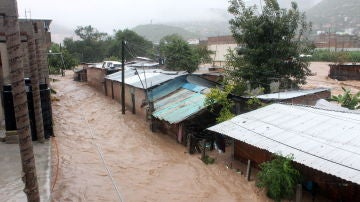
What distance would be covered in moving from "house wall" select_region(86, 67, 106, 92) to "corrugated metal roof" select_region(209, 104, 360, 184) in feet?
71.7

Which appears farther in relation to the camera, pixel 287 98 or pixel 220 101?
pixel 220 101

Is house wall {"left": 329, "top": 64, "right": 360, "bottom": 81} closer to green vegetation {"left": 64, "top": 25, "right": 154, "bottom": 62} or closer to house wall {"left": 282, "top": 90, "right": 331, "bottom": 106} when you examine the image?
house wall {"left": 282, "top": 90, "right": 331, "bottom": 106}

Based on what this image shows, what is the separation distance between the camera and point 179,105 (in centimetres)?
1630

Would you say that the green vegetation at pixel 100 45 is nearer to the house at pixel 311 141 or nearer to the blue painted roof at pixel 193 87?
the blue painted roof at pixel 193 87

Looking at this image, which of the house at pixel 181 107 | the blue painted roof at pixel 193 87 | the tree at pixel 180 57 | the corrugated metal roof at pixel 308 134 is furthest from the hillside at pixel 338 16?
the corrugated metal roof at pixel 308 134

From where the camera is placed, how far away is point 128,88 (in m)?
23.1

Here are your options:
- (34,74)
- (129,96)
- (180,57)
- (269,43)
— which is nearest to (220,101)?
(269,43)

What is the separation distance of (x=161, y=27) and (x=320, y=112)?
177621 mm

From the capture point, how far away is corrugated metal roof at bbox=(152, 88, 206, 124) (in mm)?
14628

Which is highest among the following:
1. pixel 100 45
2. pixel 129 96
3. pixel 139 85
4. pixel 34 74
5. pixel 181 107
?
pixel 100 45

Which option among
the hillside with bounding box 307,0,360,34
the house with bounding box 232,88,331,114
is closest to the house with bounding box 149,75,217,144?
the house with bounding box 232,88,331,114

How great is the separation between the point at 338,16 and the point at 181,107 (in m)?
182

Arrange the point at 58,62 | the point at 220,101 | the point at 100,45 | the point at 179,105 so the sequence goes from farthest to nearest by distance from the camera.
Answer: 1. the point at 100,45
2. the point at 58,62
3. the point at 179,105
4. the point at 220,101

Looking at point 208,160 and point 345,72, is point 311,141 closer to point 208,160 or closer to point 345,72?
point 208,160
